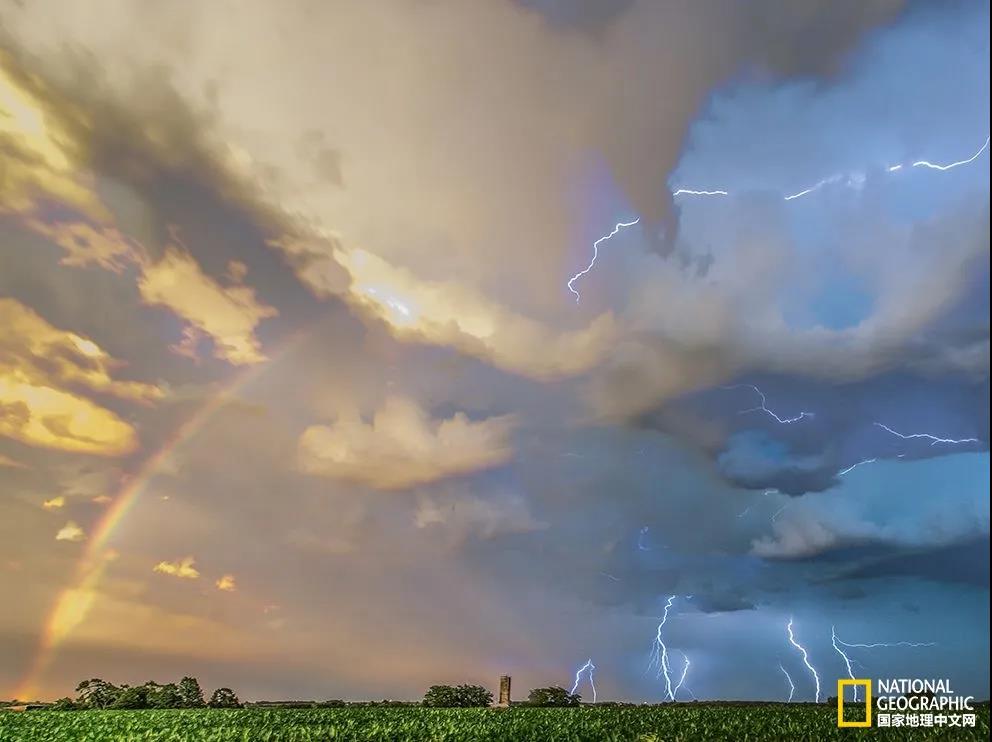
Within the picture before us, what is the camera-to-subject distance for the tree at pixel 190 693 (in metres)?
44.5

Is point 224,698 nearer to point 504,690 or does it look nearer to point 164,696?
point 164,696

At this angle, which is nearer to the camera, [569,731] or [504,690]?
[569,731]

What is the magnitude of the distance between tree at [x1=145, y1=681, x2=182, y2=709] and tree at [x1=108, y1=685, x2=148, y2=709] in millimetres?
266

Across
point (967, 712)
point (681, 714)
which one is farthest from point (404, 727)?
point (967, 712)

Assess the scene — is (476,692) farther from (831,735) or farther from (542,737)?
(831,735)

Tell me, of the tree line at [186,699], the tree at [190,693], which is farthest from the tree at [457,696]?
the tree at [190,693]

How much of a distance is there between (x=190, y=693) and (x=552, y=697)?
26.1 m

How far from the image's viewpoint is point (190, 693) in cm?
4491

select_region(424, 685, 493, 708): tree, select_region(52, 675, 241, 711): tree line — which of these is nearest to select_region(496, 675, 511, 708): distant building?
select_region(424, 685, 493, 708): tree

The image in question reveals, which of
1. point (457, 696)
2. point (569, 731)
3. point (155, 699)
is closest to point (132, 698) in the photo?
point (155, 699)

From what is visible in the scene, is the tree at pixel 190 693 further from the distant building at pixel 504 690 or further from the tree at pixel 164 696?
the distant building at pixel 504 690

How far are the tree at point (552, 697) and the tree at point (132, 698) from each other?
27273mm

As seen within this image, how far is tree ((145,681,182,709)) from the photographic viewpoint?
144 feet

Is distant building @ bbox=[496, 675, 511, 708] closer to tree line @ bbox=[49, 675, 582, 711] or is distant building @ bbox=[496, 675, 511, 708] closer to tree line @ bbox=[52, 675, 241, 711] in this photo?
tree line @ bbox=[49, 675, 582, 711]
